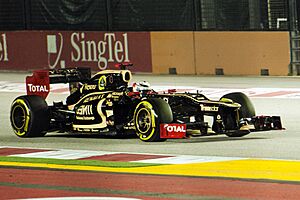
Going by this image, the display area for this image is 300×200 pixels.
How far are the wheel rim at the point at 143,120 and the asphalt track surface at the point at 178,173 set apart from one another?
0.22 meters

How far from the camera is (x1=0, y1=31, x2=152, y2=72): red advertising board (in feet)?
98.8

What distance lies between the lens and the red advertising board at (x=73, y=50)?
3012 cm

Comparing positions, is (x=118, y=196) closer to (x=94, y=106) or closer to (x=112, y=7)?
(x=94, y=106)

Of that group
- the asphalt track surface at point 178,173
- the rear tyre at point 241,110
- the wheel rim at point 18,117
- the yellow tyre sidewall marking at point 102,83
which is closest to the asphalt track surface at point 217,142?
the asphalt track surface at point 178,173

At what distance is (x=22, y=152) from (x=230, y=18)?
A: 13.5m

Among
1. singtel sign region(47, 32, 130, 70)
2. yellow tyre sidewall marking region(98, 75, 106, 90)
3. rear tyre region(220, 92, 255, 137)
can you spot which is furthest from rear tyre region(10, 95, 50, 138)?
singtel sign region(47, 32, 130, 70)

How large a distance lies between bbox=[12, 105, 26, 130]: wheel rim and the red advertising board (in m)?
12.9

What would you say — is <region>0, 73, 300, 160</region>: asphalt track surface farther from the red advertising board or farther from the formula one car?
the red advertising board

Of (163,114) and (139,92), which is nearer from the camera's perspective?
(163,114)

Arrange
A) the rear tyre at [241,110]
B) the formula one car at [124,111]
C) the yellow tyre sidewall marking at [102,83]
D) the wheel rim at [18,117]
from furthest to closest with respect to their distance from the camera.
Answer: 1. the wheel rim at [18,117]
2. the yellow tyre sidewall marking at [102,83]
3. the rear tyre at [241,110]
4. the formula one car at [124,111]

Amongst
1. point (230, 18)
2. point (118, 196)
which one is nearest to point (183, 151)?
point (118, 196)

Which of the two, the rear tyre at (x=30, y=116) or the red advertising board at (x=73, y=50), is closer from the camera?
the rear tyre at (x=30, y=116)

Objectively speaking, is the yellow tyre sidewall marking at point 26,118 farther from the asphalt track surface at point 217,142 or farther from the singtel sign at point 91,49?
the singtel sign at point 91,49

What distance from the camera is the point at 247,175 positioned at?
484 inches
